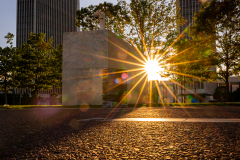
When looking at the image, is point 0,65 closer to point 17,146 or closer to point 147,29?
point 147,29

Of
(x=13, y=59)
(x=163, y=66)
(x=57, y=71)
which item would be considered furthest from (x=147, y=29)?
(x=13, y=59)

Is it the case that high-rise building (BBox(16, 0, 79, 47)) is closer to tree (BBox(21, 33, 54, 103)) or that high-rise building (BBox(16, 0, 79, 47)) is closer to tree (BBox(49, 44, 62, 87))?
tree (BBox(49, 44, 62, 87))


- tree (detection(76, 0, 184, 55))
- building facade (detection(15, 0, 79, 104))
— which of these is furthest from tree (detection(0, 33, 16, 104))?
building facade (detection(15, 0, 79, 104))

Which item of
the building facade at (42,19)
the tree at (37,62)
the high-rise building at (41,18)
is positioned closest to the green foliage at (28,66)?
the tree at (37,62)

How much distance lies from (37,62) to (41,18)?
66369 mm

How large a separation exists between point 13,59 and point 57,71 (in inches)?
184

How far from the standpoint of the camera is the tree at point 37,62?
24734mm

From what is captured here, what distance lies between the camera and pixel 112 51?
1791 centimetres

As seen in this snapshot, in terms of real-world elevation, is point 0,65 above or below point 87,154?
above

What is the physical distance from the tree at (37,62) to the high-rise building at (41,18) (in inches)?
2408

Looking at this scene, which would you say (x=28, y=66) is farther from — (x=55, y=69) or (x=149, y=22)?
(x=149, y=22)

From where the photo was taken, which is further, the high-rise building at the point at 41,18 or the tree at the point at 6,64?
the high-rise building at the point at 41,18

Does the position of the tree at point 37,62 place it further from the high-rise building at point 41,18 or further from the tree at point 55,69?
the high-rise building at point 41,18

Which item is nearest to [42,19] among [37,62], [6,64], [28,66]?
[6,64]
